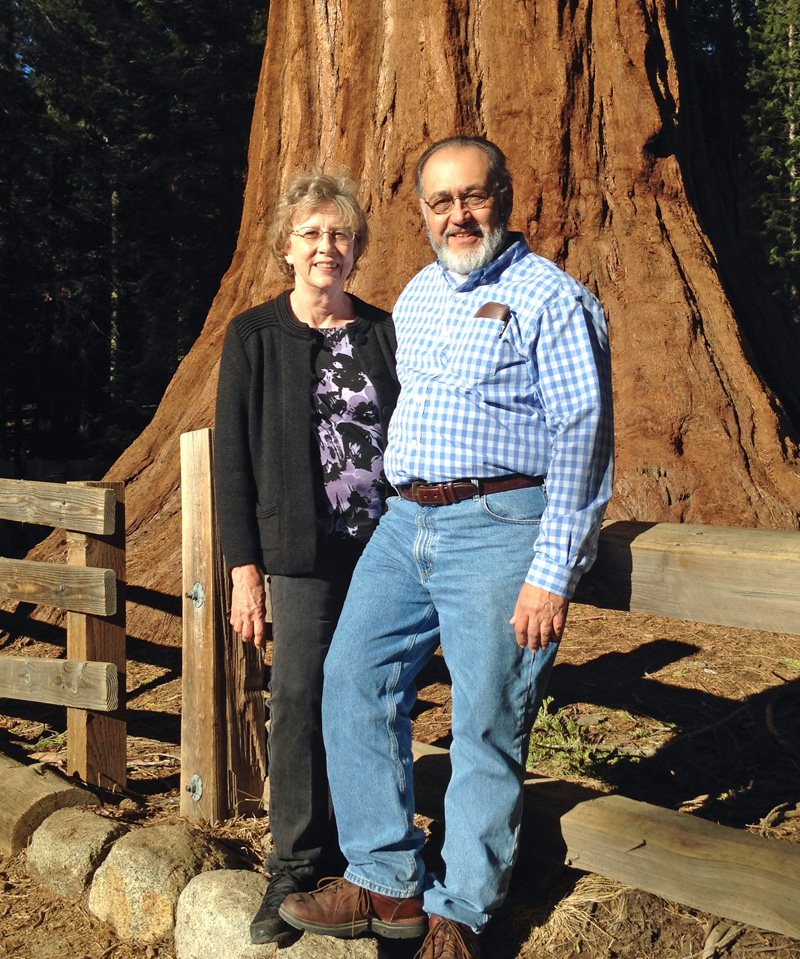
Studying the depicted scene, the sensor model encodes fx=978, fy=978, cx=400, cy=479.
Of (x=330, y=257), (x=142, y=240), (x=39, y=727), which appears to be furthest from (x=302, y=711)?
(x=142, y=240)

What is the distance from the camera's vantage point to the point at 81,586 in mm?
4133

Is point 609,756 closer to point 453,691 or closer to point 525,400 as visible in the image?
point 453,691

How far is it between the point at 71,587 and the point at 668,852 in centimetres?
265

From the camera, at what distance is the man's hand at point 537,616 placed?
2.45m

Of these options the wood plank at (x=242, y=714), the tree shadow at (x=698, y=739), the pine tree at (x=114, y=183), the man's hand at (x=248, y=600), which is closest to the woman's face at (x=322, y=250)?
the man's hand at (x=248, y=600)

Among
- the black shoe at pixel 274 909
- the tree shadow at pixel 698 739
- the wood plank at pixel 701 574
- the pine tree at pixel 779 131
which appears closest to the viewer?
the wood plank at pixel 701 574

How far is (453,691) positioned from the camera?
8.52 feet

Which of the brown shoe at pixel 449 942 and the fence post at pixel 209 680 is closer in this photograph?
the brown shoe at pixel 449 942

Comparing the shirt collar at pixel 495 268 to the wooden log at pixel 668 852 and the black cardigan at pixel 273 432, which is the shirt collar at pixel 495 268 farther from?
the wooden log at pixel 668 852

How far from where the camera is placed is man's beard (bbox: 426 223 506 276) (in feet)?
8.75

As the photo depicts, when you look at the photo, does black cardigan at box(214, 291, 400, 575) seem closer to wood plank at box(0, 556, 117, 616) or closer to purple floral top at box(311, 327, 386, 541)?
purple floral top at box(311, 327, 386, 541)

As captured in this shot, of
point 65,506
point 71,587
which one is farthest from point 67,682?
point 65,506

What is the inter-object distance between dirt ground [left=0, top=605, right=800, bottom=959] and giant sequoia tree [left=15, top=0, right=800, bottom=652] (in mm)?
697

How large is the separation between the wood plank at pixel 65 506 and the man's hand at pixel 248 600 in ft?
4.04
